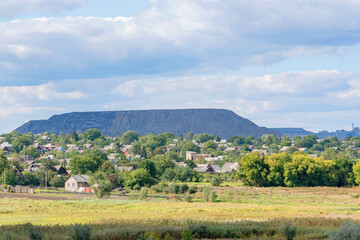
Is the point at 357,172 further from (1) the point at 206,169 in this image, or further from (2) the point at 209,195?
(1) the point at 206,169

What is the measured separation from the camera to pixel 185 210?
201 ft

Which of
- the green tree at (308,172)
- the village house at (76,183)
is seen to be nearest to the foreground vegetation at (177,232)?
the green tree at (308,172)

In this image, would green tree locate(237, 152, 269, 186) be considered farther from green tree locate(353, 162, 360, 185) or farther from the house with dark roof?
the house with dark roof

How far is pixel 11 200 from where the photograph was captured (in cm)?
7994

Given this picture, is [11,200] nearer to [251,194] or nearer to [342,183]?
[251,194]

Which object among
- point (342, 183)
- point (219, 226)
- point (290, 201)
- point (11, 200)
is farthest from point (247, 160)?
point (219, 226)

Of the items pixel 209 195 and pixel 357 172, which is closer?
pixel 209 195

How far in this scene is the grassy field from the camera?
5228 cm

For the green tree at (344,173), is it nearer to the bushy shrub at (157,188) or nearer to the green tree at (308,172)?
the green tree at (308,172)

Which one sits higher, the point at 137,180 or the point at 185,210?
the point at 137,180

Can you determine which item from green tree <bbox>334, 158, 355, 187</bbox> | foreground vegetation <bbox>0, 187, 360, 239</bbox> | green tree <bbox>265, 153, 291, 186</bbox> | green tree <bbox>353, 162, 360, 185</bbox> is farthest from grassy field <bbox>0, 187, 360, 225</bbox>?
green tree <bbox>334, 158, 355, 187</bbox>

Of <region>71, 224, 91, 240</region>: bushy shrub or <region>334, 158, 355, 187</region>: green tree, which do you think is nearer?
<region>71, 224, 91, 240</region>: bushy shrub

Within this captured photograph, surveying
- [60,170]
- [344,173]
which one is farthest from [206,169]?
[344,173]

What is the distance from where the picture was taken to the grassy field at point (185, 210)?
172 ft
